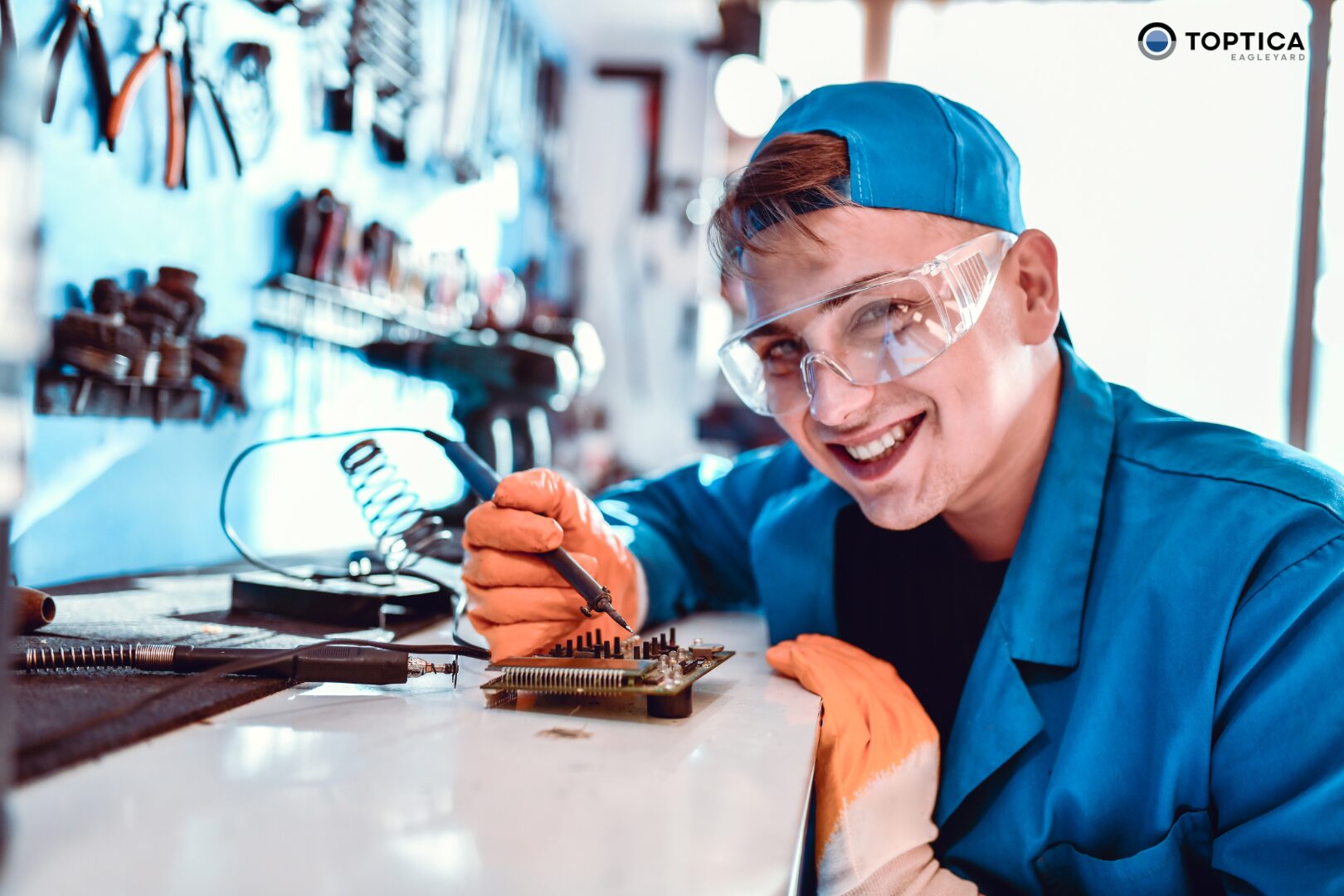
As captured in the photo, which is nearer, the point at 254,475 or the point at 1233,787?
the point at 1233,787

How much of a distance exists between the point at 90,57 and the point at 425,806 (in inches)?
46.7

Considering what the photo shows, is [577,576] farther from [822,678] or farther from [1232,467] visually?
[1232,467]

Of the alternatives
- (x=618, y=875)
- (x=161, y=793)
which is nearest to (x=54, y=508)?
(x=161, y=793)

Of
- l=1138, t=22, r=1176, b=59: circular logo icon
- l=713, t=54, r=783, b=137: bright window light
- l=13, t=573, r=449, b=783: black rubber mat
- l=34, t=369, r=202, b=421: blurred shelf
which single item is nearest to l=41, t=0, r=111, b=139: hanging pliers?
l=34, t=369, r=202, b=421: blurred shelf

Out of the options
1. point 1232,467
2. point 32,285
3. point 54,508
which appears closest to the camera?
point 32,285

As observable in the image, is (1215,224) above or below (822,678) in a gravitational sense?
above

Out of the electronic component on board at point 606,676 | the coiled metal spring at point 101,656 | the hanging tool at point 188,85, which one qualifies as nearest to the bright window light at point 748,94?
the hanging tool at point 188,85

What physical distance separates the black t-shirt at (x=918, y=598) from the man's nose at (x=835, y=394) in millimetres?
270

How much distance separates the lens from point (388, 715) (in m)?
0.74

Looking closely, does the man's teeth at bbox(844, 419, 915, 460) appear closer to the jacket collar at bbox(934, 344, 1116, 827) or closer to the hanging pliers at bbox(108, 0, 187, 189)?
the jacket collar at bbox(934, 344, 1116, 827)

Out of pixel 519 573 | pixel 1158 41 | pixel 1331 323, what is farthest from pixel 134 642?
pixel 1331 323

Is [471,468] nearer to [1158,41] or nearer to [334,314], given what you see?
[334,314]

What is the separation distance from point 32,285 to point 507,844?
369 mm

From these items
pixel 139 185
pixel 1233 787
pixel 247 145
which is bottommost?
pixel 1233 787
